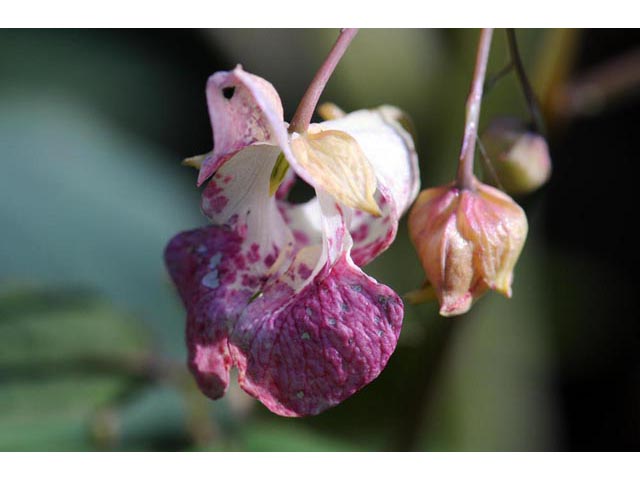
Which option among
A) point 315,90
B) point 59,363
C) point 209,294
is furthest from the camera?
point 59,363

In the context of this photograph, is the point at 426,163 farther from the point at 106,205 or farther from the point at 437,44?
the point at 106,205

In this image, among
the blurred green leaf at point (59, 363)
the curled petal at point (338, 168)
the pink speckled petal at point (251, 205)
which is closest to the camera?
the curled petal at point (338, 168)

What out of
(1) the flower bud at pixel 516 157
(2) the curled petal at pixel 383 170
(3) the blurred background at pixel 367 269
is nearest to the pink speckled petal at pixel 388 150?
(2) the curled petal at pixel 383 170

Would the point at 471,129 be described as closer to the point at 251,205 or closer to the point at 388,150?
the point at 388,150

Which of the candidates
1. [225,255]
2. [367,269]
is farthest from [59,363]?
[225,255]

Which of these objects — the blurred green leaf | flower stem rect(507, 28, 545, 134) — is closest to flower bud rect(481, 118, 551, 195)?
flower stem rect(507, 28, 545, 134)

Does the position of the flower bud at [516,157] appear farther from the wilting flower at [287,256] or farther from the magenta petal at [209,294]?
the magenta petal at [209,294]
